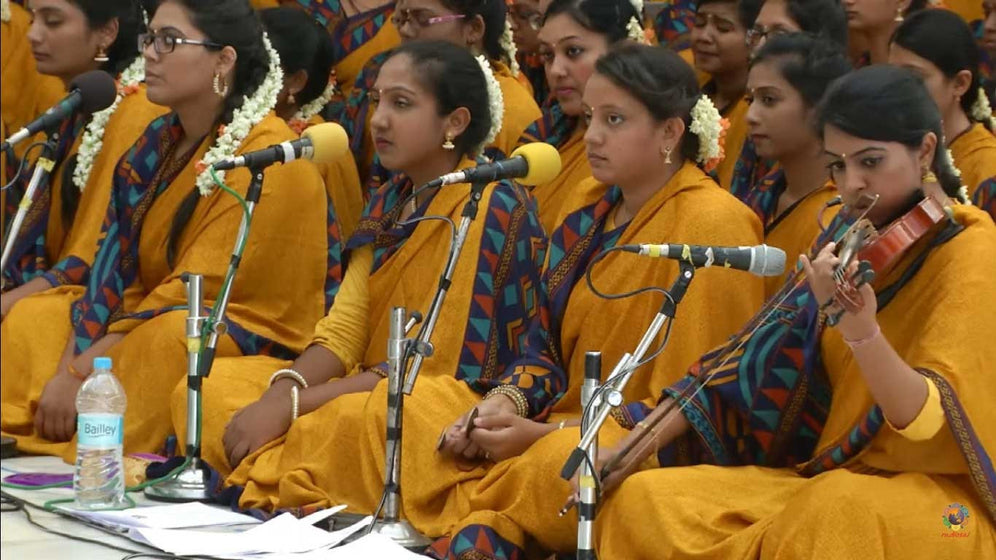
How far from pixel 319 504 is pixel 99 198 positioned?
6.69ft

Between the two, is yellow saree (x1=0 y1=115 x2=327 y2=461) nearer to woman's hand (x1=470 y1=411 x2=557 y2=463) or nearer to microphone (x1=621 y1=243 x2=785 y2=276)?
woman's hand (x1=470 y1=411 x2=557 y2=463)

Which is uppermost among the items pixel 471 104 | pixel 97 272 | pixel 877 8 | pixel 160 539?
pixel 877 8

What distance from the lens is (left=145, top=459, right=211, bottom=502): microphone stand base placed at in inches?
198

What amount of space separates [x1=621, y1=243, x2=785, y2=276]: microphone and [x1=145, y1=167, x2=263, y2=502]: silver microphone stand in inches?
54.8

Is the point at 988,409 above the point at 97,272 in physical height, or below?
below

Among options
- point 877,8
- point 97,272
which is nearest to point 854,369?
point 877,8

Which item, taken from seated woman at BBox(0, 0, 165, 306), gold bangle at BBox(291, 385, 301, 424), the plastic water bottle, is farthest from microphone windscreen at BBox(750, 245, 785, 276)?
seated woman at BBox(0, 0, 165, 306)

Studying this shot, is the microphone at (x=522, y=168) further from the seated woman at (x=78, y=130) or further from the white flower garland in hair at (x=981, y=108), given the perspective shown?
the seated woman at (x=78, y=130)

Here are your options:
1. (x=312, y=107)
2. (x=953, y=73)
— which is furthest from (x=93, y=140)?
(x=953, y=73)

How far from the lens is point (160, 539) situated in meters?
4.46

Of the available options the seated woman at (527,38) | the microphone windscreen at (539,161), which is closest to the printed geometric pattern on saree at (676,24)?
the seated woman at (527,38)

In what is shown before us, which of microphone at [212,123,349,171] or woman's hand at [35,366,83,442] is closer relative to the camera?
microphone at [212,123,349,171]

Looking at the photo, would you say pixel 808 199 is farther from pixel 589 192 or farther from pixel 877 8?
pixel 877 8

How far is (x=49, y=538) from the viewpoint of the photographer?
15.2 feet
